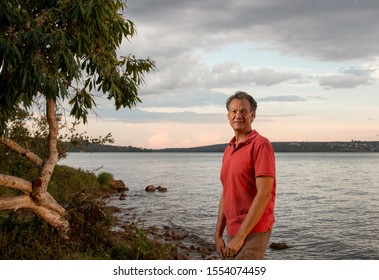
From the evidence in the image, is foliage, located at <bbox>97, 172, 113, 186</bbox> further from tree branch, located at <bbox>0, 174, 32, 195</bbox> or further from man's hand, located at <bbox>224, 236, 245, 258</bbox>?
man's hand, located at <bbox>224, 236, 245, 258</bbox>

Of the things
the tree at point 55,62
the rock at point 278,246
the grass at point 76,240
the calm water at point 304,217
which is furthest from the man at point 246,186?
the rock at point 278,246

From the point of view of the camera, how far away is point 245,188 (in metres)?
4.54

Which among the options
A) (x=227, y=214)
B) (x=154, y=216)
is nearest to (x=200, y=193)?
(x=154, y=216)

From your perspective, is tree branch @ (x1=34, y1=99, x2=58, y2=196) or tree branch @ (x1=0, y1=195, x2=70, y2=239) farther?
tree branch @ (x1=34, y1=99, x2=58, y2=196)

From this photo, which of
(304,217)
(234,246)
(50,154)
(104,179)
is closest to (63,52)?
(50,154)

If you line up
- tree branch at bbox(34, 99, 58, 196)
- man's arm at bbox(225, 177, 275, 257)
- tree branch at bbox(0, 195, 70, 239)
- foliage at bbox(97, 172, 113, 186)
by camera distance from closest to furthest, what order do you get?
man's arm at bbox(225, 177, 275, 257)
tree branch at bbox(0, 195, 70, 239)
tree branch at bbox(34, 99, 58, 196)
foliage at bbox(97, 172, 113, 186)

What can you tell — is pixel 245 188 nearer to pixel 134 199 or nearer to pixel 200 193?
pixel 134 199

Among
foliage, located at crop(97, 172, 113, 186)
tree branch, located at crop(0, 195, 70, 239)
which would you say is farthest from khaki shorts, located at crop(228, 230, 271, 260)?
foliage, located at crop(97, 172, 113, 186)

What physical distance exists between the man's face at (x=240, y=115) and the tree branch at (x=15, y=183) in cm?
730

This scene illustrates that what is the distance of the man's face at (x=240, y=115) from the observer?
468cm

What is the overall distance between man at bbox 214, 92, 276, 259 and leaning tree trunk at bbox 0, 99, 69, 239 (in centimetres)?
700

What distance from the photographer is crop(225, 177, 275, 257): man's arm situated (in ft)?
14.0

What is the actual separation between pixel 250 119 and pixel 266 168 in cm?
70

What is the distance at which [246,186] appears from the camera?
453 cm
